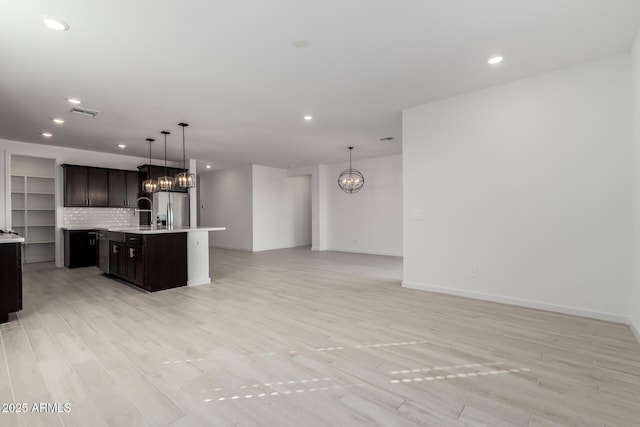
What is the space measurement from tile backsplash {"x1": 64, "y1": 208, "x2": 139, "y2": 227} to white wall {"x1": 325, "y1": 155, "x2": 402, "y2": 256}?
5.59 meters

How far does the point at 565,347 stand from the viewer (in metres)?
2.54

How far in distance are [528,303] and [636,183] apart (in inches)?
64.1

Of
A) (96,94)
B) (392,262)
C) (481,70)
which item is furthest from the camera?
(392,262)

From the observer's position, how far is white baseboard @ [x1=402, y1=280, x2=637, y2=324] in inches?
123

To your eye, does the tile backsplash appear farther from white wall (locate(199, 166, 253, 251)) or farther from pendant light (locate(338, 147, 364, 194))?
pendant light (locate(338, 147, 364, 194))

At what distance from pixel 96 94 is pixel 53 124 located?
203 centimetres

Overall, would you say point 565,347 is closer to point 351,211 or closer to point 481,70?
point 481,70

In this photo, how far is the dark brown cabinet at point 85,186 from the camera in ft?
21.7

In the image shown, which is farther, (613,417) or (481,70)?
(481,70)

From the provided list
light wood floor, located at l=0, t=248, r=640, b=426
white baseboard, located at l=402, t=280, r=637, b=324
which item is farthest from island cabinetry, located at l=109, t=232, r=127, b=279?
white baseboard, located at l=402, t=280, r=637, b=324

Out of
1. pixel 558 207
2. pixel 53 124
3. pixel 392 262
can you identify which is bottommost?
pixel 392 262

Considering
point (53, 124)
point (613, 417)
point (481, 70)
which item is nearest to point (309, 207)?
point (53, 124)

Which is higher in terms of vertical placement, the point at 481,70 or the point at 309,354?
the point at 481,70

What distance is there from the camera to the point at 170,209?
834 centimetres
